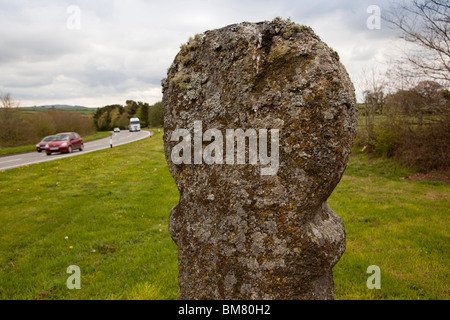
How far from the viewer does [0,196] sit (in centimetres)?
980

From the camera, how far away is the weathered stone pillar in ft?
8.08

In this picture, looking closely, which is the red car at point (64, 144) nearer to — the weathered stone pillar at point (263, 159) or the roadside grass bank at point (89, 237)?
the roadside grass bank at point (89, 237)

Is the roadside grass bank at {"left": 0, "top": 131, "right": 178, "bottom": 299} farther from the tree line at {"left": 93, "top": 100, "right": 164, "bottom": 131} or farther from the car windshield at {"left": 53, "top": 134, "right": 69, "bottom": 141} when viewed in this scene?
the tree line at {"left": 93, "top": 100, "right": 164, "bottom": 131}

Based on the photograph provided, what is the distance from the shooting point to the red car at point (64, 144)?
69.7 ft

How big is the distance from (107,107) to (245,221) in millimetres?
82866

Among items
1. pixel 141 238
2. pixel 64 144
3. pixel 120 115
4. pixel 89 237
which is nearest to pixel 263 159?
pixel 141 238

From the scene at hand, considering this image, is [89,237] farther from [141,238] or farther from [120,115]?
[120,115]

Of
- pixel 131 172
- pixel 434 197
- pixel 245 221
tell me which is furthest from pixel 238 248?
pixel 131 172

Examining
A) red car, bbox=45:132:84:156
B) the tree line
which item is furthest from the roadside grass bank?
the tree line

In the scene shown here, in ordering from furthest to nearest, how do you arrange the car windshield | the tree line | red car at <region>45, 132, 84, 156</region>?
the tree line < the car windshield < red car at <region>45, 132, 84, 156</region>

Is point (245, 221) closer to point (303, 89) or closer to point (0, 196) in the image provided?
point (303, 89)

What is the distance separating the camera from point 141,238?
6305 millimetres

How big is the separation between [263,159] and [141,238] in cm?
462

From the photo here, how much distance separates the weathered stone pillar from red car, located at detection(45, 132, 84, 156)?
2190cm
